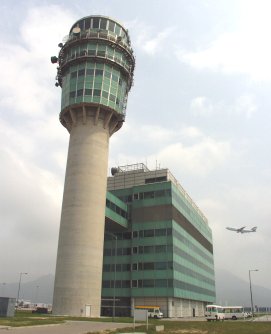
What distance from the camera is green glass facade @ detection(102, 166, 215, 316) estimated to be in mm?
75875

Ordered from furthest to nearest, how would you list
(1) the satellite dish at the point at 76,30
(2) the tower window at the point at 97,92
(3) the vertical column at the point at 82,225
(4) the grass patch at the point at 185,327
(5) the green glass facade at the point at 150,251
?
(5) the green glass facade at the point at 150,251, (1) the satellite dish at the point at 76,30, (2) the tower window at the point at 97,92, (3) the vertical column at the point at 82,225, (4) the grass patch at the point at 185,327

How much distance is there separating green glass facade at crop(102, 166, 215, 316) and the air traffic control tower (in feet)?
33.8

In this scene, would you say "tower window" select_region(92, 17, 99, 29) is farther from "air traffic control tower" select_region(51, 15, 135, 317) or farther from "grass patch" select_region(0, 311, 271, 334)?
"grass patch" select_region(0, 311, 271, 334)

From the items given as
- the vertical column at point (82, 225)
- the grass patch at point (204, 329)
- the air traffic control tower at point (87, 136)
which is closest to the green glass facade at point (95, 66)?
the air traffic control tower at point (87, 136)

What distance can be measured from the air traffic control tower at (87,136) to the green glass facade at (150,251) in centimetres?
1030

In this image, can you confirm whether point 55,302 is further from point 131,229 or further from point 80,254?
point 131,229

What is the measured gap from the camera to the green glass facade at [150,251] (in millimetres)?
75875

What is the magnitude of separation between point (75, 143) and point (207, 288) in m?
70.0

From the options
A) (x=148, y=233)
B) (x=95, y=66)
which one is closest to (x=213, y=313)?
(x=148, y=233)

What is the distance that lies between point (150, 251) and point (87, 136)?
29340mm

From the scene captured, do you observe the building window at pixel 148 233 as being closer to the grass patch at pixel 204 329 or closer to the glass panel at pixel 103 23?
the grass patch at pixel 204 329

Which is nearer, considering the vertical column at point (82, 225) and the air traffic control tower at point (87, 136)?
the vertical column at point (82, 225)

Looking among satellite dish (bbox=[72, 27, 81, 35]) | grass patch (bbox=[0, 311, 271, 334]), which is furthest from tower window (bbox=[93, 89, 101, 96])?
grass patch (bbox=[0, 311, 271, 334])

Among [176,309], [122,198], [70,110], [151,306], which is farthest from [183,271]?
[70,110]
